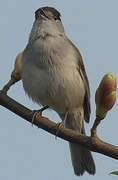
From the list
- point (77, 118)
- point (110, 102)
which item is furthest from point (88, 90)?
point (110, 102)

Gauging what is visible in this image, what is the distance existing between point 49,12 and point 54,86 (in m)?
1.21

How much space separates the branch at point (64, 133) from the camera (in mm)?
2604

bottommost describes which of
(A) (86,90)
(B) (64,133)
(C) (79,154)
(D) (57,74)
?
(C) (79,154)

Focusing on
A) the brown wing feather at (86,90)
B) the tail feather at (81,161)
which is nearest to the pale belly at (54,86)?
the brown wing feather at (86,90)

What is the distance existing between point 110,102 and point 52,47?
8.91ft

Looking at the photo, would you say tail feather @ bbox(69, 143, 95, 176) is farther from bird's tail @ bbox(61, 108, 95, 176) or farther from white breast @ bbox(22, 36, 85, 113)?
white breast @ bbox(22, 36, 85, 113)

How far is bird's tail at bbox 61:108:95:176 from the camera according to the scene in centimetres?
495

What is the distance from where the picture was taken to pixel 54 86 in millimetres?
4891

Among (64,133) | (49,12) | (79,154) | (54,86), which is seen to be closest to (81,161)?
(79,154)

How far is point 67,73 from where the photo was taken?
4953 millimetres

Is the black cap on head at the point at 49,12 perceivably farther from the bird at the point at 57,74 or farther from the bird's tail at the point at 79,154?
the bird's tail at the point at 79,154

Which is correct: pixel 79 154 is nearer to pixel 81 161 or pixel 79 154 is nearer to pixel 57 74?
Answer: pixel 81 161

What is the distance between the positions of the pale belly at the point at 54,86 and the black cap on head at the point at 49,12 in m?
0.83

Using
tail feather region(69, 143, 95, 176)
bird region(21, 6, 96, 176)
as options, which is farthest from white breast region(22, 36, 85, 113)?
tail feather region(69, 143, 95, 176)
